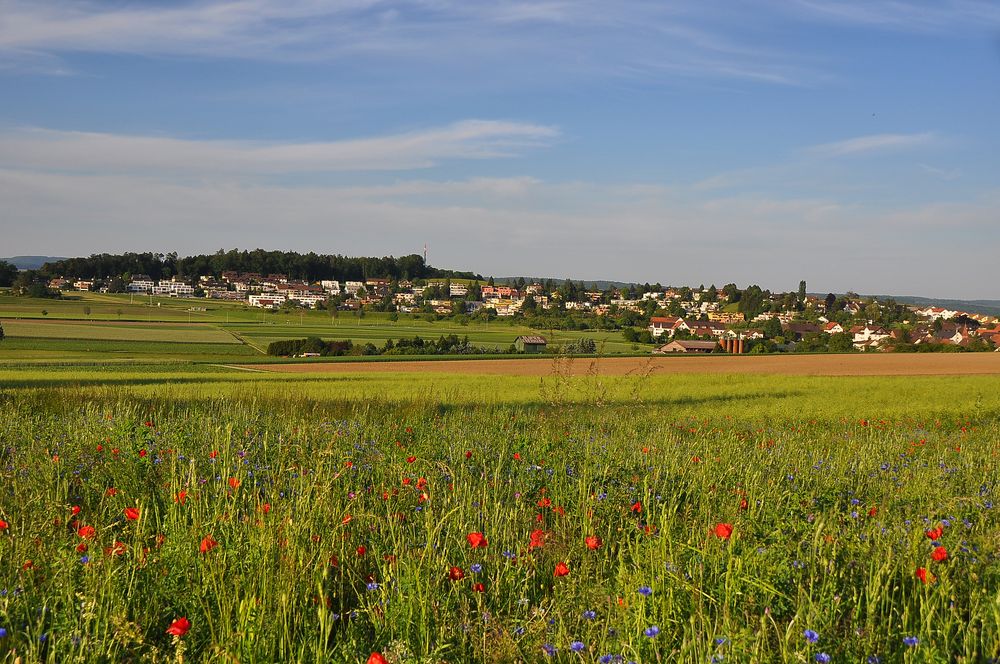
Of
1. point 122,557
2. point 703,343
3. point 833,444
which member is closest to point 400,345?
point 703,343

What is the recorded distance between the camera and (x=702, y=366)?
160 ft

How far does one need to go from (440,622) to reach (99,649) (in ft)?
4.38

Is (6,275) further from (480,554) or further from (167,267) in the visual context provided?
(480,554)

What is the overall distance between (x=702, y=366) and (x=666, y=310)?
10694 cm

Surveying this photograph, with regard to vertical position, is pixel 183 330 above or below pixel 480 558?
below

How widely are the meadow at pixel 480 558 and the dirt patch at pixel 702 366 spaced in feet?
105

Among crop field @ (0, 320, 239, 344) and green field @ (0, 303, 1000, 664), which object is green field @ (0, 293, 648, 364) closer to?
crop field @ (0, 320, 239, 344)

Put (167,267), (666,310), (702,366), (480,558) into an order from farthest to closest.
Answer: (167,267) < (666,310) < (702,366) < (480,558)

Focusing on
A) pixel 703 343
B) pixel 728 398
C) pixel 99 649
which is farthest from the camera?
pixel 703 343

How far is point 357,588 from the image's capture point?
4188 millimetres

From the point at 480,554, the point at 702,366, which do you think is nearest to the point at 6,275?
the point at 702,366

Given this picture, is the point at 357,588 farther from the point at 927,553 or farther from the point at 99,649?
the point at 927,553

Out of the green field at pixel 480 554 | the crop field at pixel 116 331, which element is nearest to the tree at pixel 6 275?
the crop field at pixel 116 331

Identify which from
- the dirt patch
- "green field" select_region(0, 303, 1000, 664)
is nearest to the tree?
the dirt patch
